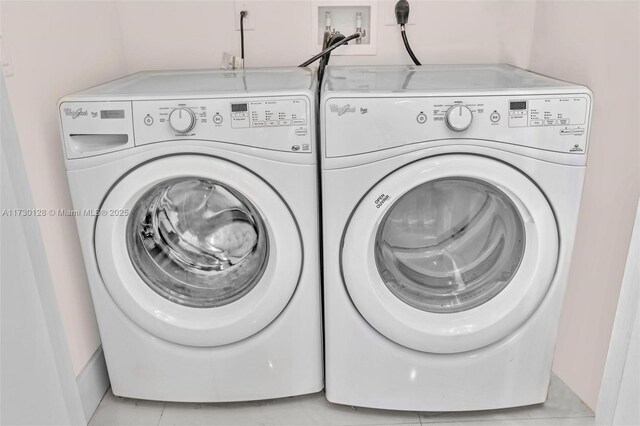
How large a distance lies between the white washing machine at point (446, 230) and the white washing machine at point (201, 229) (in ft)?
0.26

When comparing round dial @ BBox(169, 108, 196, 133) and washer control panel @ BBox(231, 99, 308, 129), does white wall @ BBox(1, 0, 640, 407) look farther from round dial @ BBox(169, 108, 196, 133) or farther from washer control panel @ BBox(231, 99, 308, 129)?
washer control panel @ BBox(231, 99, 308, 129)

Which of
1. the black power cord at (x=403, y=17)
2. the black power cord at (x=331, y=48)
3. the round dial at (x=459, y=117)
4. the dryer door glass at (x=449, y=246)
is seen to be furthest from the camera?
the black power cord at (x=403, y=17)

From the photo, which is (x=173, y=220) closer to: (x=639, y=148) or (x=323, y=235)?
(x=323, y=235)

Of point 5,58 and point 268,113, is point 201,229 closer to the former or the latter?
point 268,113

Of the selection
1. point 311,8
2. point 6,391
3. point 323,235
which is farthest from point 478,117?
point 6,391

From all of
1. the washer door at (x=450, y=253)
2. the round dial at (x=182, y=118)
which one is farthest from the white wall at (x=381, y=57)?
the round dial at (x=182, y=118)

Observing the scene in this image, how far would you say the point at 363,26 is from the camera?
5.41ft

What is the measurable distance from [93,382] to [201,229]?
0.50 m

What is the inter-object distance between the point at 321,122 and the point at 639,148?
67 centimetres

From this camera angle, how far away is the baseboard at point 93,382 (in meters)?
1.36

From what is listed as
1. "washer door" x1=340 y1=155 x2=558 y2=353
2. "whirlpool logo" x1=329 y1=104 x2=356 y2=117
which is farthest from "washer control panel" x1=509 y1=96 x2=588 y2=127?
"whirlpool logo" x1=329 y1=104 x2=356 y2=117

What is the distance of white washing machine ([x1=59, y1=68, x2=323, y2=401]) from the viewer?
113cm

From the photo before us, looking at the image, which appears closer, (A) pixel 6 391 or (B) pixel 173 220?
(A) pixel 6 391

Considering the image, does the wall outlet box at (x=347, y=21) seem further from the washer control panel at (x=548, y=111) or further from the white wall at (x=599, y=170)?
the washer control panel at (x=548, y=111)
